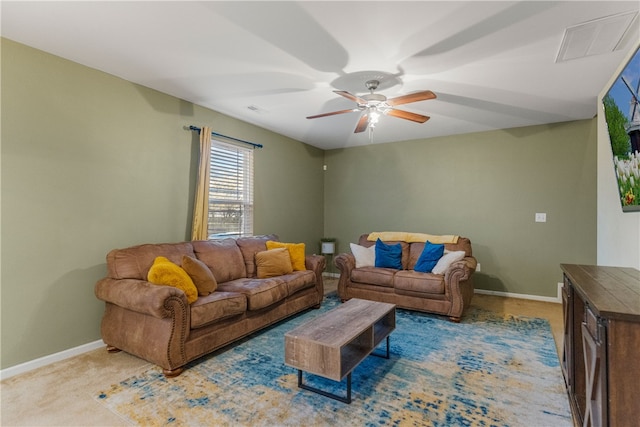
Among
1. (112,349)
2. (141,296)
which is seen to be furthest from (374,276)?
(112,349)

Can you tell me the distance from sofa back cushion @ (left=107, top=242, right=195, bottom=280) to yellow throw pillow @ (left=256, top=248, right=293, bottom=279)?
968 mm

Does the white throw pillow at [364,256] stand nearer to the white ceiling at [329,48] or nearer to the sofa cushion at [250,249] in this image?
the sofa cushion at [250,249]

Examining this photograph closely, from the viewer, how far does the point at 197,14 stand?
2102mm

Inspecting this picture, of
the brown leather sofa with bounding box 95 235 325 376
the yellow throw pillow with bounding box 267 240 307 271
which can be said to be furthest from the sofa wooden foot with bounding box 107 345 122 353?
the yellow throw pillow with bounding box 267 240 307 271

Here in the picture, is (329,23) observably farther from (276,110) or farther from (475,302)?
(475,302)

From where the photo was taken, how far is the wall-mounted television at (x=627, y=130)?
6.73 feet

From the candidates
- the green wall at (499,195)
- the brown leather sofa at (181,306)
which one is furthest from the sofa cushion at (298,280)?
the green wall at (499,195)

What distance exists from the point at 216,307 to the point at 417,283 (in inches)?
94.2

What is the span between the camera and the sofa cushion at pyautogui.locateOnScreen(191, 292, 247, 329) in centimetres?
253

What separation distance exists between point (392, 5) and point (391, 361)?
2.66 meters

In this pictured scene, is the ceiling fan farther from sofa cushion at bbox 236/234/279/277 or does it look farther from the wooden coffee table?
sofa cushion at bbox 236/234/279/277

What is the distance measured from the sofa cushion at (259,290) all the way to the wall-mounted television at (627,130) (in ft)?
9.96

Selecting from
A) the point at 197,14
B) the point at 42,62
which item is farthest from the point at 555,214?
the point at 42,62

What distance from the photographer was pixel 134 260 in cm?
285
